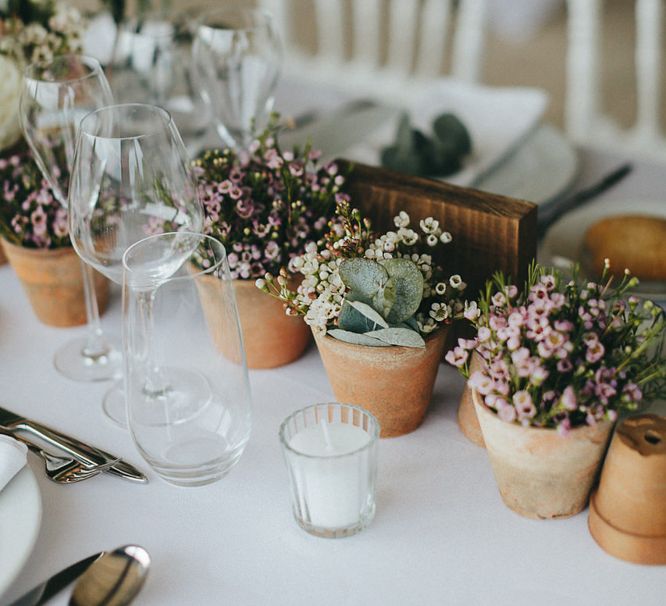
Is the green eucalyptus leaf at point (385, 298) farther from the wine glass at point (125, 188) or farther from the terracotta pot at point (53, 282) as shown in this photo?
the terracotta pot at point (53, 282)

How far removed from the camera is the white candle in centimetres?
69

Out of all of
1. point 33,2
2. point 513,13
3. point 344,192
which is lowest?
point 513,13

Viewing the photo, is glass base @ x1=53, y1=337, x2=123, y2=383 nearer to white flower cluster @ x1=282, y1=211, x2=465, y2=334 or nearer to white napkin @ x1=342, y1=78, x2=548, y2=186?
white flower cluster @ x1=282, y1=211, x2=465, y2=334

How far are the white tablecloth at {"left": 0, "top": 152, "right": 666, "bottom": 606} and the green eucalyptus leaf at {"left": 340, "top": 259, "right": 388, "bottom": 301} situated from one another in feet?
0.57

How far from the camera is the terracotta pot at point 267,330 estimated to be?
2.93 ft

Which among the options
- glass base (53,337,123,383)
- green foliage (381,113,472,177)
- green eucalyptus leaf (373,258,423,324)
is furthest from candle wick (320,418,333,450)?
green foliage (381,113,472,177)

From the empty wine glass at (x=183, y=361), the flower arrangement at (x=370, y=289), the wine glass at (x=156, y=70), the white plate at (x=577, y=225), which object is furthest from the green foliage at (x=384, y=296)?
the wine glass at (x=156, y=70)

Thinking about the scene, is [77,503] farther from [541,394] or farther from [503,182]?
[503,182]

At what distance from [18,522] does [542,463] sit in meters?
0.43

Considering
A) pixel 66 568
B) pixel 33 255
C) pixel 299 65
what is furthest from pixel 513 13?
pixel 66 568

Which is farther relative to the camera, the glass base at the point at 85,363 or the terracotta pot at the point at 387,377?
the glass base at the point at 85,363

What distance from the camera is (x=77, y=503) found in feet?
2.52

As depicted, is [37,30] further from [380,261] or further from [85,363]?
[380,261]

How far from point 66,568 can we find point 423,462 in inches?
12.9
